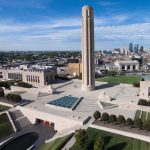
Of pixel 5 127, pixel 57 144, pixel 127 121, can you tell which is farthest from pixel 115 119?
pixel 5 127

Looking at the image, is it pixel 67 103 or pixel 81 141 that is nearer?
pixel 81 141

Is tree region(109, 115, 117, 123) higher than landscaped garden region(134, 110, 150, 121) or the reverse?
higher

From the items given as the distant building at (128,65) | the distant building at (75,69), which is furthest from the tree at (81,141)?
the distant building at (128,65)

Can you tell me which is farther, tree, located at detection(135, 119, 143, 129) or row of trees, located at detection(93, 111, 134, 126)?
row of trees, located at detection(93, 111, 134, 126)

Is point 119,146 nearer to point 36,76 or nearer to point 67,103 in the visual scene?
point 67,103

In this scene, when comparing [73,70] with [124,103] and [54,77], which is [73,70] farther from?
[124,103]

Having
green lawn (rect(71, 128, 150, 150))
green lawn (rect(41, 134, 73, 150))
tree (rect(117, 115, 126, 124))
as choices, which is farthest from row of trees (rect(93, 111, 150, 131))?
green lawn (rect(41, 134, 73, 150))

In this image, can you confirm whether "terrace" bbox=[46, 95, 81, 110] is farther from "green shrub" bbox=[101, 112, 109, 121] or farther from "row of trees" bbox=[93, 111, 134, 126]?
"green shrub" bbox=[101, 112, 109, 121]
